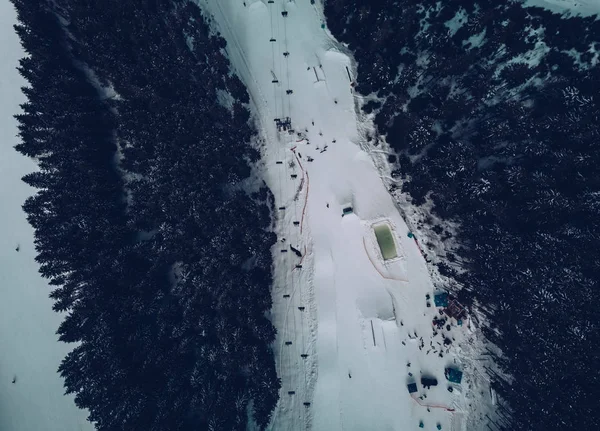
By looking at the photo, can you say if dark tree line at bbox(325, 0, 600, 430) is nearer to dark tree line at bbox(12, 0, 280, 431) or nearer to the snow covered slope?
the snow covered slope

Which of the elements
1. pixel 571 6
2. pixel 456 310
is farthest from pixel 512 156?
pixel 571 6

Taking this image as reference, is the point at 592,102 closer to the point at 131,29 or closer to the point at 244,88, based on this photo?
the point at 244,88

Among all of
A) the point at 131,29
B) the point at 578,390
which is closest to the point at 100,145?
the point at 131,29

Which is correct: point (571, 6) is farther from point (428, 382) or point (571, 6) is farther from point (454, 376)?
point (428, 382)

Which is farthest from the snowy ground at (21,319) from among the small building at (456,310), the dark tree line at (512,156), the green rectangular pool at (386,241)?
the small building at (456,310)

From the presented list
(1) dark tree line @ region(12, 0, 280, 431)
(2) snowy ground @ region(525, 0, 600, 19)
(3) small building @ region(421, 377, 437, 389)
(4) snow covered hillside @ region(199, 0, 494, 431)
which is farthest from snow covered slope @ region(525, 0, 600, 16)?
(3) small building @ region(421, 377, 437, 389)
